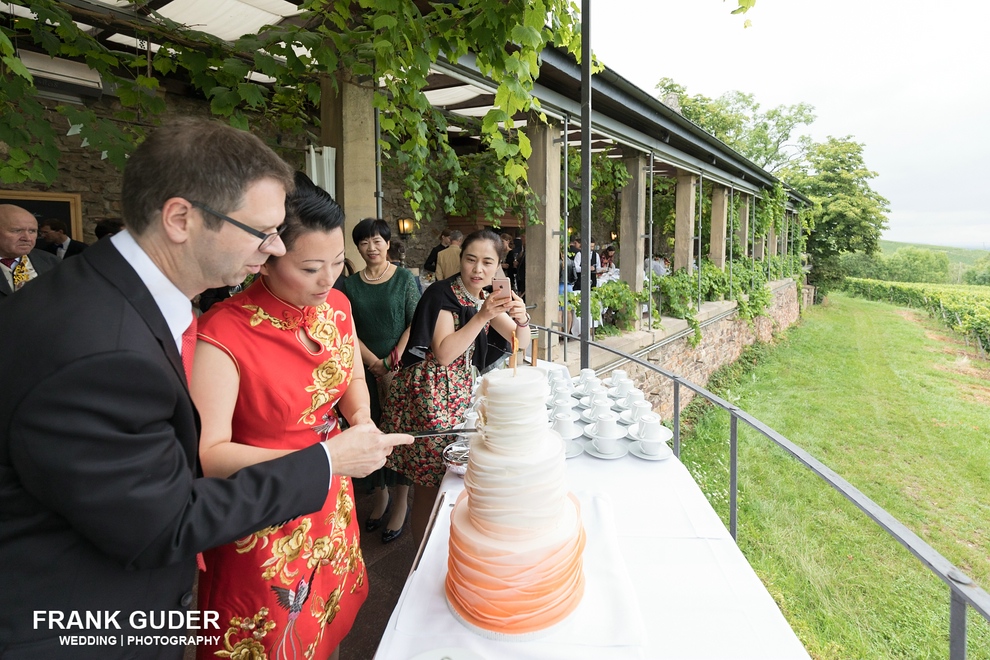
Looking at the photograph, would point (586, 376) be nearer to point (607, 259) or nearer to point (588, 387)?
point (588, 387)

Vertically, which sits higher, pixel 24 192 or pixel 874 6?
pixel 874 6

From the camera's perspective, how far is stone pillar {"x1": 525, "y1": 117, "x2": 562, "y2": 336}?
623 cm

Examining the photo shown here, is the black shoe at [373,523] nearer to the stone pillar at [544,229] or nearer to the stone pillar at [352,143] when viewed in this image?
the stone pillar at [352,143]

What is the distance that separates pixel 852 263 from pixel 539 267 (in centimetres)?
5837

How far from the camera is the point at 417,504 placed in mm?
2404

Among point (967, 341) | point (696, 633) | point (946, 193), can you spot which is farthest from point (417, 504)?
point (946, 193)

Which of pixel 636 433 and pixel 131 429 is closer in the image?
pixel 131 429

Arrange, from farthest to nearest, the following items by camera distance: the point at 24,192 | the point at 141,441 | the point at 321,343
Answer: the point at 24,192 < the point at 321,343 < the point at 141,441

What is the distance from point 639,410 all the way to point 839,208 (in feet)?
120

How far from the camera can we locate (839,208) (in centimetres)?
3119

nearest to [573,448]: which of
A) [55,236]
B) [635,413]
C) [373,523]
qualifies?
[635,413]

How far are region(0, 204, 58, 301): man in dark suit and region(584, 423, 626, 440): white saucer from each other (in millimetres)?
3481

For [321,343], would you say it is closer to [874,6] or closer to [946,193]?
[874,6]

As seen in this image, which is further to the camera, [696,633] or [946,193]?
[946,193]
